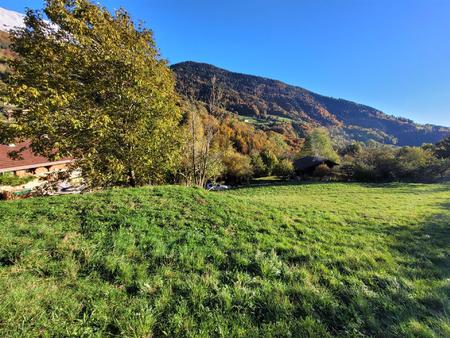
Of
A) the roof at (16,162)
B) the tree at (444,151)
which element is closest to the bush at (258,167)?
the tree at (444,151)

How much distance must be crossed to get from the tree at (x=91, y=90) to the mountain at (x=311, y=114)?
115 m

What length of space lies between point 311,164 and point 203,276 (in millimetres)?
43272

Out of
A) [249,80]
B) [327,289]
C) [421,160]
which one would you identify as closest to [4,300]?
[327,289]

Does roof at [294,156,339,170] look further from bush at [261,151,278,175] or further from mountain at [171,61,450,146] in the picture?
mountain at [171,61,450,146]

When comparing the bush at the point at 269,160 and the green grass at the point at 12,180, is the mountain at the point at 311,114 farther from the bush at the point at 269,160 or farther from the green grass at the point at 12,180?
the green grass at the point at 12,180

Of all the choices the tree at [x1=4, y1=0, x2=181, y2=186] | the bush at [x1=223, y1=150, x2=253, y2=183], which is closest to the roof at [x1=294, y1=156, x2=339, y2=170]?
the bush at [x1=223, y1=150, x2=253, y2=183]

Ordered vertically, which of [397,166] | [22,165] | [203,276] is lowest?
[203,276]

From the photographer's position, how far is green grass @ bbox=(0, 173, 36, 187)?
596 inches

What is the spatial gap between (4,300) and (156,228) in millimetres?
2955

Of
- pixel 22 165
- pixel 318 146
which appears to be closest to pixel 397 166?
pixel 318 146

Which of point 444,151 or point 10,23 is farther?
point 444,151

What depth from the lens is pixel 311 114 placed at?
561 feet

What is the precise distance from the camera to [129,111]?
30.0ft

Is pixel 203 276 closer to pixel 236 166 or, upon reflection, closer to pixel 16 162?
pixel 16 162
